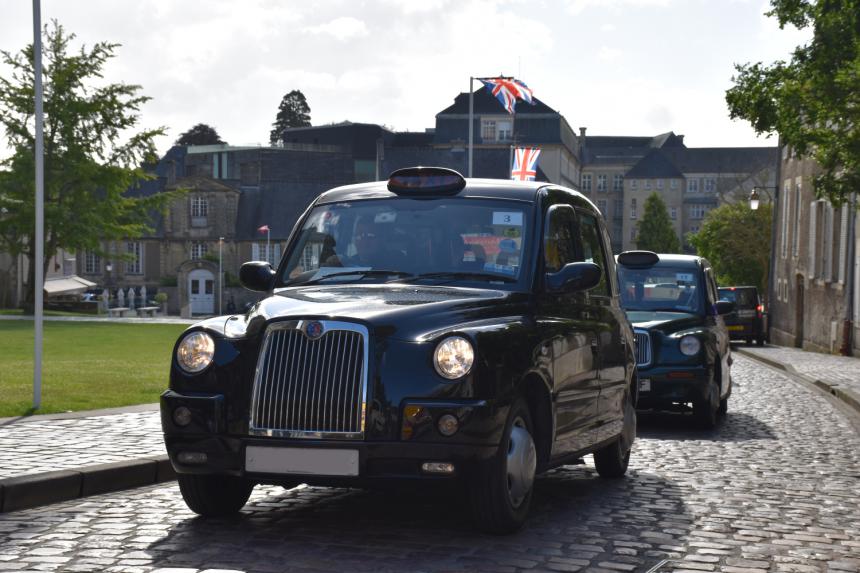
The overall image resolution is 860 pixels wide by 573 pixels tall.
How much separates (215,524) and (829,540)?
3.41m

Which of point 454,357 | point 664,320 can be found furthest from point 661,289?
point 454,357

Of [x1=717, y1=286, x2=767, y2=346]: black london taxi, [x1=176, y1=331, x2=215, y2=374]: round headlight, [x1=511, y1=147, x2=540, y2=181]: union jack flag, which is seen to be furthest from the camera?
[x1=511, y1=147, x2=540, y2=181]: union jack flag

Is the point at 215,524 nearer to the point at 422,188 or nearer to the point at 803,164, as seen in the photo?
the point at 422,188

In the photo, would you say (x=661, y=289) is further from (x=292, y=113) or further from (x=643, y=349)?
(x=292, y=113)

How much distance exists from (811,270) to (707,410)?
3204 cm

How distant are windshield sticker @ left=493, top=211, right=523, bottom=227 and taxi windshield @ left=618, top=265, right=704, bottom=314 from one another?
7.27 m

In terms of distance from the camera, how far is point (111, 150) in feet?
199

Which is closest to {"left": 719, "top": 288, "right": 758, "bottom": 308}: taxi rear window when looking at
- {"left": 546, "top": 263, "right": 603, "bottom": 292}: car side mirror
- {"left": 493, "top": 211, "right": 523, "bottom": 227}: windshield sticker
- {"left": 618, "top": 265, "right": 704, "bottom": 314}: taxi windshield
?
{"left": 618, "top": 265, "right": 704, "bottom": 314}: taxi windshield

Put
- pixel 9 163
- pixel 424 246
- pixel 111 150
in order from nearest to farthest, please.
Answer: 1. pixel 424 246
2. pixel 9 163
3. pixel 111 150

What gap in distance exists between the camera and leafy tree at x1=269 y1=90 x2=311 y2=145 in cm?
14688

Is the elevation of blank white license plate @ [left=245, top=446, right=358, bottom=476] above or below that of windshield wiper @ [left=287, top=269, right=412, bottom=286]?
below

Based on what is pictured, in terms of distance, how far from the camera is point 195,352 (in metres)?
7.09

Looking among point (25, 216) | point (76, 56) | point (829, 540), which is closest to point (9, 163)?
point (25, 216)

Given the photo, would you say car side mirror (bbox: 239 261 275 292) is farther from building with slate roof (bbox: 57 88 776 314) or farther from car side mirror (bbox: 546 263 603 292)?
building with slate roof (bbox: 57 88 776 314)
